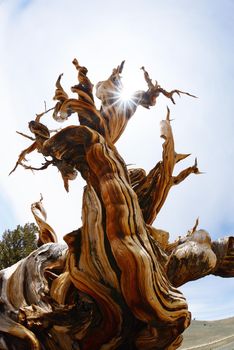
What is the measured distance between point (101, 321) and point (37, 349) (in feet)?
1.40

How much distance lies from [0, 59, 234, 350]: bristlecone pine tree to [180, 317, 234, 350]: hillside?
2930mm

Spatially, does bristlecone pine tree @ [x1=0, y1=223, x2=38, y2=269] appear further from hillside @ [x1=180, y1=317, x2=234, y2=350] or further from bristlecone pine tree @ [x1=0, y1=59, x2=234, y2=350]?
bristlecone pine tree @ [x1=0, y1=59, x2=234, y2=350]

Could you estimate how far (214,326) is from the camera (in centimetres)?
723

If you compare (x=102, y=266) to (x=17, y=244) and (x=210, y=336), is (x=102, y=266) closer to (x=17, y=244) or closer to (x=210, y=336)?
(x=210, y=336)

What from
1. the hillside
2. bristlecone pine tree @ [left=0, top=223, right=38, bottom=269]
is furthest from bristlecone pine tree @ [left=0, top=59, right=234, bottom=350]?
bristlecone pine tree @ [left=0, top=223, right=38, bottom=269]

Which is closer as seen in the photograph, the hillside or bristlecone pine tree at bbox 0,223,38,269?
the hillside

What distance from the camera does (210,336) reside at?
6.35 m

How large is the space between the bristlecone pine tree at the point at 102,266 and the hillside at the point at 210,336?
293 centimetres

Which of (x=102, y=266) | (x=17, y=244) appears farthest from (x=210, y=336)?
(x=102, y=266)

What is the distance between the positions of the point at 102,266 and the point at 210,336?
4726 millimetres

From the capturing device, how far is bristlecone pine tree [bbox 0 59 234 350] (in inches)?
91.0

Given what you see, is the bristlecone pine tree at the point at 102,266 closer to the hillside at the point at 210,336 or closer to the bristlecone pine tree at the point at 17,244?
the hillside at the point at 210,336

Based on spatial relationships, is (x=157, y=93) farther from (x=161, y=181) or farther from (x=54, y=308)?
(x=54, y=308)

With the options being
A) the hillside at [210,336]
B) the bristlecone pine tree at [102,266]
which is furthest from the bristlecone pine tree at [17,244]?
the bristlecone pine tree at [102,266]
